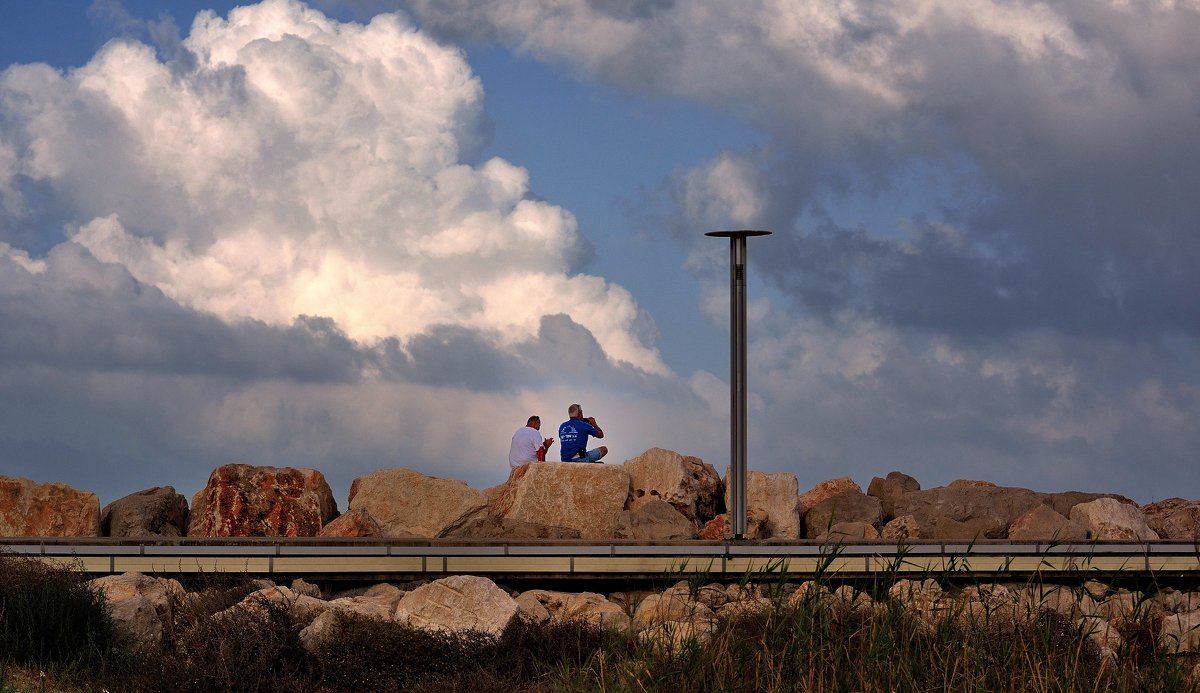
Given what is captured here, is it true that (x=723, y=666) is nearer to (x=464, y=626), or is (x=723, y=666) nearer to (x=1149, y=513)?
(x=464, y=626)

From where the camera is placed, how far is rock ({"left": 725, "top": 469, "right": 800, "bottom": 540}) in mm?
19016

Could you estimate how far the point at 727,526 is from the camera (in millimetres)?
18188

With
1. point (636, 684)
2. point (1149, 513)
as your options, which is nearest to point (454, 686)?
point (636, 684)

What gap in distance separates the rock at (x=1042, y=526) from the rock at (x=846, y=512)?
1.94 metres

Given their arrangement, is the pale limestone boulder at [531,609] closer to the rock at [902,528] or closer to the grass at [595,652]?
the grass at [595,652]

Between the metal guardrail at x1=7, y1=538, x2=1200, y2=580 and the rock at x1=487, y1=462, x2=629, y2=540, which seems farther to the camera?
the rock at x1=487, y1=462, x2=629, y2=540

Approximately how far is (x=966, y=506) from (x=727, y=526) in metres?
3.94

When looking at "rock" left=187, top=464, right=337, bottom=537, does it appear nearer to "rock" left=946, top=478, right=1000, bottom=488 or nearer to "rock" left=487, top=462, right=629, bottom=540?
"rock" left=487, top=462, right=629, bottom=540

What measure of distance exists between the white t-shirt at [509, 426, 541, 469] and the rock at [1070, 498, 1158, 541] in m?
8.33

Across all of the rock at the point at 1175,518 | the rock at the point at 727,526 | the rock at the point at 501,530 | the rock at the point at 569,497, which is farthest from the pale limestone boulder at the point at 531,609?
the rock at the point at 1175,518

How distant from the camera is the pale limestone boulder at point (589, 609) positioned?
13.0m

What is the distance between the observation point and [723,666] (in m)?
8.77

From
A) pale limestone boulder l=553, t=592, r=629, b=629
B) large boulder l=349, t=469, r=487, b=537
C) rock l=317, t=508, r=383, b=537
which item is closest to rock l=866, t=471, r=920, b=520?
large boulder l=349, t=469, r=487, b=537

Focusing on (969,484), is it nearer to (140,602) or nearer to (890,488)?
(890,488)
